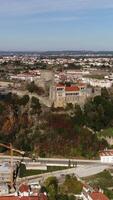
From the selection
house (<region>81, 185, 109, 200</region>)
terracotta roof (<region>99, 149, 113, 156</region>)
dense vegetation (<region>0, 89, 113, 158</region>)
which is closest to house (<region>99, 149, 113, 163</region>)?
terracotta roof (<region>99, 149, 113, 156</region>)

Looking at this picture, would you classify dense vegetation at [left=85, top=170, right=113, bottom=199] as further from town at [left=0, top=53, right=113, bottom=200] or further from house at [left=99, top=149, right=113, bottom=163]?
house at [left=99, top=149, right=113, bottom=163]

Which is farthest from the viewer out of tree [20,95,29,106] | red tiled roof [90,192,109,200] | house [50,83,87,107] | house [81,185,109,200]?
house [50,83,87,107]

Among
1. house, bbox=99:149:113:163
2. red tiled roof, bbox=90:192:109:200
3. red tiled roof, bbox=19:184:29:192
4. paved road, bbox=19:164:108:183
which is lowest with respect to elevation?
paved road, bbox=19:164:108:183

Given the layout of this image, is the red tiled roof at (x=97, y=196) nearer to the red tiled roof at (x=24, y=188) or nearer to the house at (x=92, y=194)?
the house at (x=92, y=194)

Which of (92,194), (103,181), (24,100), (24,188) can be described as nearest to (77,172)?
(103,181)

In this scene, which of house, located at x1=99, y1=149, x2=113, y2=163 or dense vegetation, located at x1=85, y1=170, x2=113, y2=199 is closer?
dense vegetation, located at x1=85, y1=170, x2=113, y2=199

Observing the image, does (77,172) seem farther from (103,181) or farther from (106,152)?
(106,152)

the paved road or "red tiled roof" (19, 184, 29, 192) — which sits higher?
"red tiled roof" (19, 184, 29, 192)

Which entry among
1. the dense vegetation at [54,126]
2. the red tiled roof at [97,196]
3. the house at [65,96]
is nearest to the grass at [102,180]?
the red tiled roof at [97,196]

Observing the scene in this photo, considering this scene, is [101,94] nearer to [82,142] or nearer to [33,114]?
[33,114]
